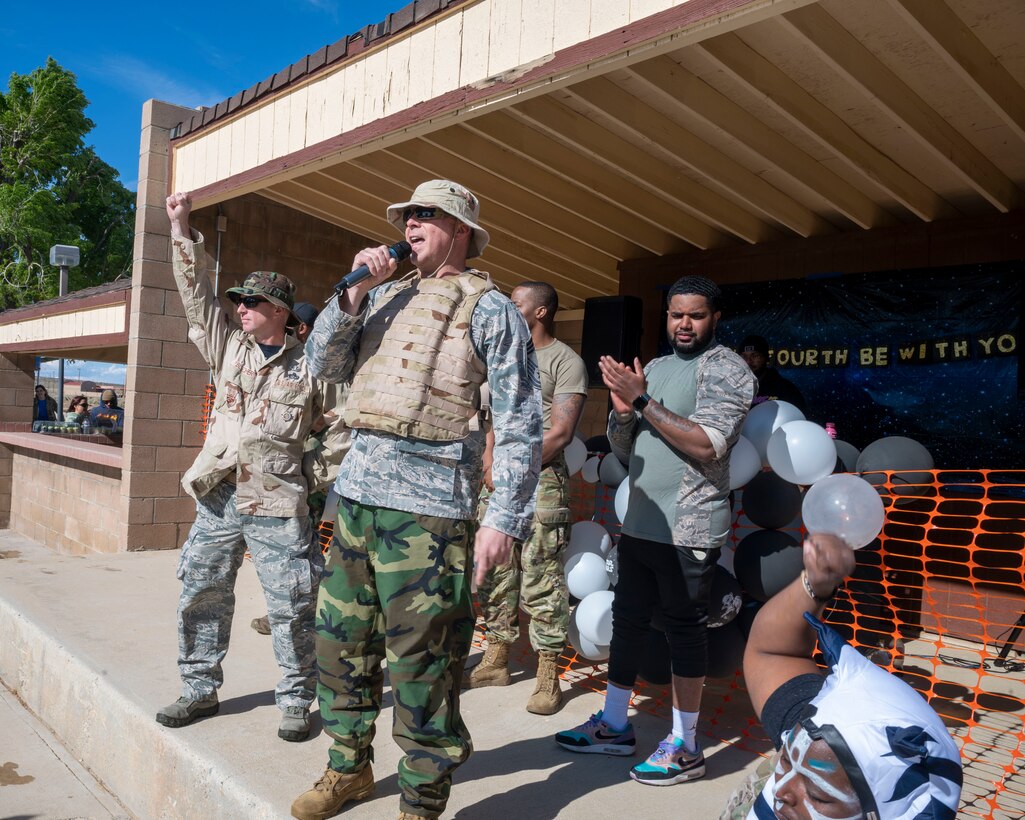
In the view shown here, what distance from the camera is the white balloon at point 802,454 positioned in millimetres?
3414

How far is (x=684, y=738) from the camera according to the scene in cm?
284

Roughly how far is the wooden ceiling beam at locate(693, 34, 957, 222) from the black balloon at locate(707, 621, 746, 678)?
117 inches

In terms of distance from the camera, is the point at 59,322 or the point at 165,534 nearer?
the point at 165,534

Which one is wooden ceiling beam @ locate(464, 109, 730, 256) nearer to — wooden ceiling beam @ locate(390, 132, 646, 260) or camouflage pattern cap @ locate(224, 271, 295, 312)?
wooden ceiling beam @ locate(390, 132, 646, 260)

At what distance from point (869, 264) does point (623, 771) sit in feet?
16.1

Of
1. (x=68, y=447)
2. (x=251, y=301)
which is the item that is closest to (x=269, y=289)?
(x=251, y=301)

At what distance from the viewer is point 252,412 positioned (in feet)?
10.6

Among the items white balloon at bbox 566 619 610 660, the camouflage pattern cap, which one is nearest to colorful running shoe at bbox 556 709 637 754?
white balloon at bbox 566 619 610 660

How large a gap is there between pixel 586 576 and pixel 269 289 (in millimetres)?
2034

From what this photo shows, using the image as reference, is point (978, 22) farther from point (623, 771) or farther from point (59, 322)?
point (59, 322)

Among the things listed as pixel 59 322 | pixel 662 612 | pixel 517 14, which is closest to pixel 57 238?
pixel 59 322

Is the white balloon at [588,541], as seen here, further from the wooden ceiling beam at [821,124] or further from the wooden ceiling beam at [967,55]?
the wooden ceiling beam at [967,55]

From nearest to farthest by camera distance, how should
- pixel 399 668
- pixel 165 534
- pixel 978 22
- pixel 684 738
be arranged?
1. pixel 399 668
2. pixel 684 738
3. pixel 978 22
4. pixel 165 534

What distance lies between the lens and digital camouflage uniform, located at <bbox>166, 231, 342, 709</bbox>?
10.2 feet
